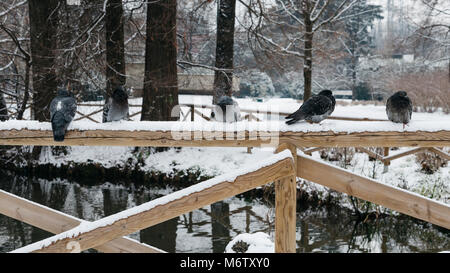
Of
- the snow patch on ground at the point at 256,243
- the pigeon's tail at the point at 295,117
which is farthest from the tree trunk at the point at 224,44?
the pigeon's tail at the point at 295,117

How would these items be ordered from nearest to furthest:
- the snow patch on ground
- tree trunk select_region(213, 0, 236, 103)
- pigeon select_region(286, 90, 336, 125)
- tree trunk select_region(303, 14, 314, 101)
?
1. pigeon select_region(286, 90, 336, 125)
2. the snow patch on ground
3. tree trunk select_region(213, 0, 236, 103)
4. tree trunk select_region(303, 14, 314, 101)

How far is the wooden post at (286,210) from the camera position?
2.24 meters

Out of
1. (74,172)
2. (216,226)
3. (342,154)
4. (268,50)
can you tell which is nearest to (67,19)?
(74,172)

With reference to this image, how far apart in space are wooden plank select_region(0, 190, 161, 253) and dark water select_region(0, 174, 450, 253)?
12.0 feet

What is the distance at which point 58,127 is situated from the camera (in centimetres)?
243

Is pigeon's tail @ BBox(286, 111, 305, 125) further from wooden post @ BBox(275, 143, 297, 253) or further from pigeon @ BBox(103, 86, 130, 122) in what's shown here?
pigeon @ BBox(103, 86, 130, 122)

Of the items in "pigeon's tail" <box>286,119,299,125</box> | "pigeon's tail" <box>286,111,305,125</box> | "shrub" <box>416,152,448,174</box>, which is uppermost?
"pigeon's tail" <box>286,111,305,125</box>

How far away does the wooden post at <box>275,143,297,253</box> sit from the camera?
224 centimetres

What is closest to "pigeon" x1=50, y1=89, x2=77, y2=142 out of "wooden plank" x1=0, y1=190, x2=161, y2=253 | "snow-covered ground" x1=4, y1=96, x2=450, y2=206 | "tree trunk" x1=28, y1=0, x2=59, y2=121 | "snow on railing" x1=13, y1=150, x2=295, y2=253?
"wooden plank" x1=0, y1=190, x2=161, y2=253

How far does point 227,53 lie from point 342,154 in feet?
11.6

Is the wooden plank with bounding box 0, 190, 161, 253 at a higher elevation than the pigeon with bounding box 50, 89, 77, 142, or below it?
below

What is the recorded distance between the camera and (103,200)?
8.22 m

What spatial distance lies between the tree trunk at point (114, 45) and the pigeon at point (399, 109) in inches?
256

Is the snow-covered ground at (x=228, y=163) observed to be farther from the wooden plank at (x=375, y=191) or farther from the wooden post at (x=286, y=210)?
the wooden post at (x=286, y=210)
